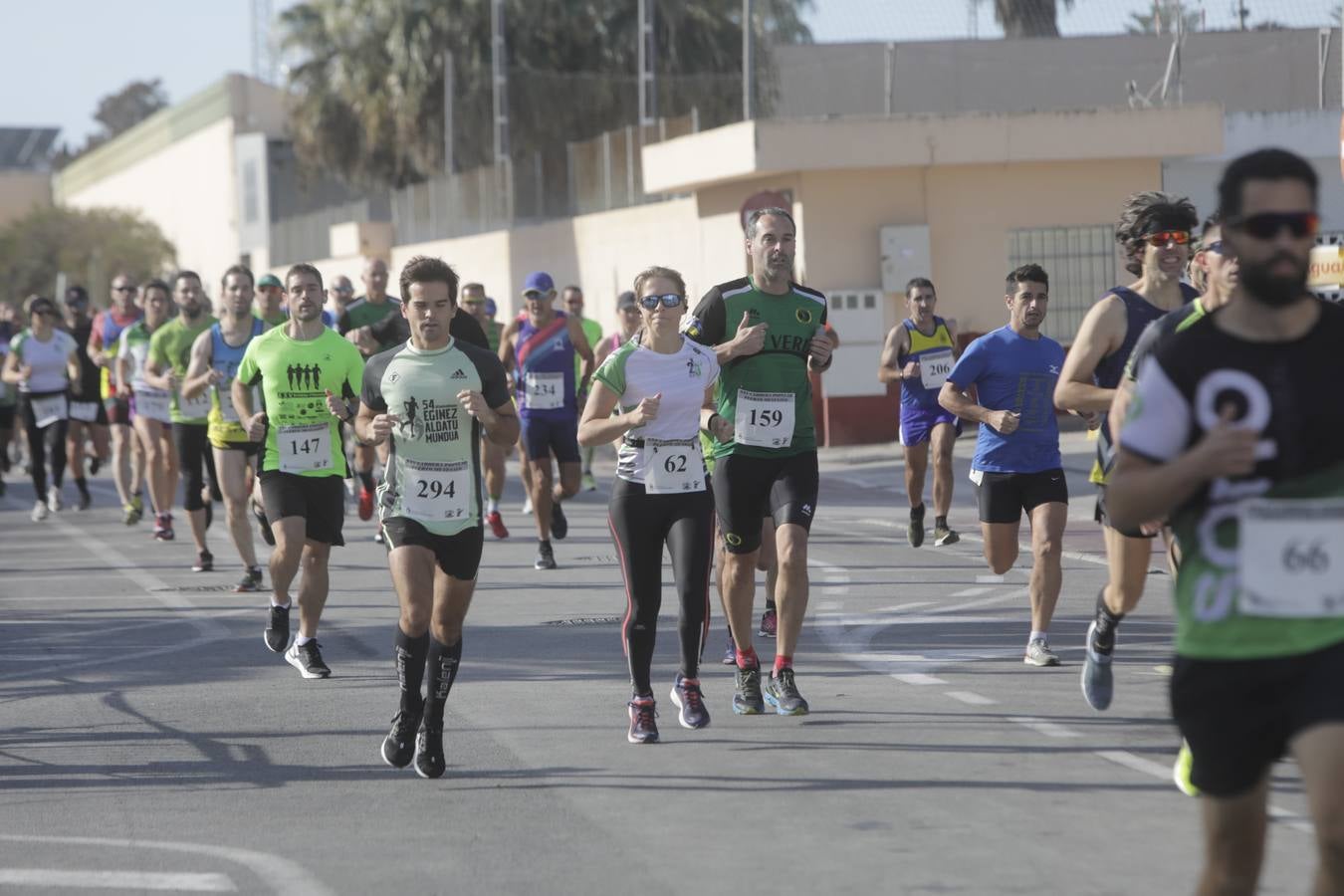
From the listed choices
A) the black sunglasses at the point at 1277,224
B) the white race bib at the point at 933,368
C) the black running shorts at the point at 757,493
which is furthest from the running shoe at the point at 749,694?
the white race bib at the point at 933,368

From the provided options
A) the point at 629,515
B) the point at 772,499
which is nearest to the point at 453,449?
the point at 629,515

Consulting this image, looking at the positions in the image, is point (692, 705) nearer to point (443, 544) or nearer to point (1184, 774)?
point (443, 544)

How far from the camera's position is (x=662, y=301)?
8.52m

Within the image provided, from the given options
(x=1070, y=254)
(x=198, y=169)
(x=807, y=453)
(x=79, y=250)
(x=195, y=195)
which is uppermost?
(x=198, y=169)

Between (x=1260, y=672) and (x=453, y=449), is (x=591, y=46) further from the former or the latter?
(x=1260, y=672)

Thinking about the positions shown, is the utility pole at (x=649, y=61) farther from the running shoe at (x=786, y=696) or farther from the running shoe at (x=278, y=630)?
the running shoe at (x=786, y=696)

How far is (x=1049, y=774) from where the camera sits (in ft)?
24.6

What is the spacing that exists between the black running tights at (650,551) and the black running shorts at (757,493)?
0.48 meters

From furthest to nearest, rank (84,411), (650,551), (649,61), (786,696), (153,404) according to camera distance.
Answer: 1. (649,61)
2. (84,411)
3. (153,404)
4. (786,696)
5. (650,551)

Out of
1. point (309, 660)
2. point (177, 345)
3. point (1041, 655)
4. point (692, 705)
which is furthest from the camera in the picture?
point (177, 345)

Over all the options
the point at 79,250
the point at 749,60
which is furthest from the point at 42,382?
the point at 79,250

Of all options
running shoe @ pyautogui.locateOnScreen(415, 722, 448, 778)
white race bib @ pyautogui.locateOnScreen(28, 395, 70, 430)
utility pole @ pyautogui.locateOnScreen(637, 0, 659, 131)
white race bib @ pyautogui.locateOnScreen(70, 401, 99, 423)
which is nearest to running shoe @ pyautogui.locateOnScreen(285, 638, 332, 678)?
running shoe @ pyautogui.locateOnScreen(415, 722, 448, 778)

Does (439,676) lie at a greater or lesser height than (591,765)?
greater

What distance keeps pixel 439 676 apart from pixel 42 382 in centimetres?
1435
